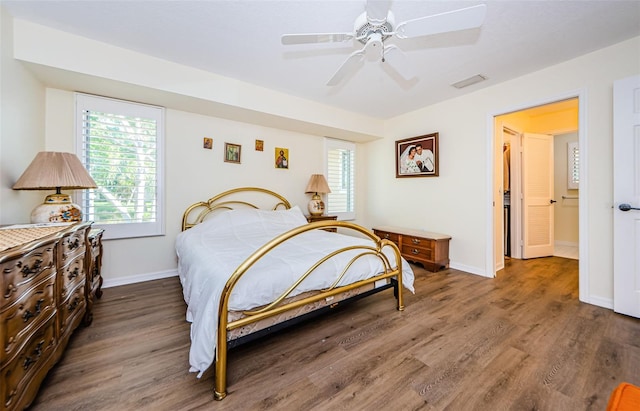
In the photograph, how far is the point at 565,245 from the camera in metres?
5.00

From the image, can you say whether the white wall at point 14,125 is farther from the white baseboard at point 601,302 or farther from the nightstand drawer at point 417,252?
the white baseboard at point 601,302

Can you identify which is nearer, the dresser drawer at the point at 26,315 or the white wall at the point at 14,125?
the dresser drawer at the point at 26,315

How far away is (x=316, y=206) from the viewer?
4.16 m

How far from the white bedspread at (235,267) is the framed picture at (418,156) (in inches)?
85.0

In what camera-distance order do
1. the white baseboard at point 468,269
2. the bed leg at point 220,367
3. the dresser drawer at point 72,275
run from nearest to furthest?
the bed leg at point 220,367 < the dresser drawer at point 72,275 < the white baseboard at point 468,269

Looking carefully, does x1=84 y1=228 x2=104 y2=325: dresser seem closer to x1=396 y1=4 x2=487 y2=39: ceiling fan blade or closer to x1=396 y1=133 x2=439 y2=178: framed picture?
x1=396 y1=4 x2=487 y2=39: ceiling fan blade

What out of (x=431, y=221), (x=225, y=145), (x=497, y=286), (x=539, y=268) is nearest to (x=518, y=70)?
(x=431, y=221)

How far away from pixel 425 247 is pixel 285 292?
8.75ft

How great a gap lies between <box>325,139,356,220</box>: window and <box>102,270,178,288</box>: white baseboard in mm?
2744

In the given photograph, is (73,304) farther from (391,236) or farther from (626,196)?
(626,196)

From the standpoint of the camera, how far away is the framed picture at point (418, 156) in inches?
151

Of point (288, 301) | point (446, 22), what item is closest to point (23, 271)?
point (288, 301)

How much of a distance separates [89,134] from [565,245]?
8.07m

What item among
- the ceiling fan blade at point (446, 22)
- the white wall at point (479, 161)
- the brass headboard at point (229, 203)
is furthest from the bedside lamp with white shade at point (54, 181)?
the white wall at point (479, 161)
